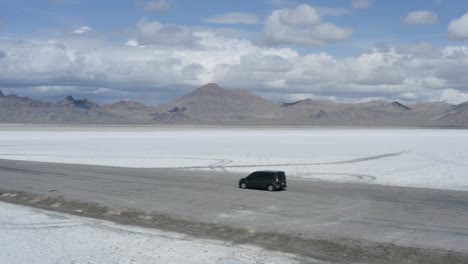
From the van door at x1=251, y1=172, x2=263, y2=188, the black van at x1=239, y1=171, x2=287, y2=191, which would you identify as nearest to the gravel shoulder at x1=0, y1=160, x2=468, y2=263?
the black van at x1=239, y1=171, x2=287, y2=191

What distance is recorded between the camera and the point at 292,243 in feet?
55.2

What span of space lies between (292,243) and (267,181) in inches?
468

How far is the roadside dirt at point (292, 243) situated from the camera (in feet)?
49.4

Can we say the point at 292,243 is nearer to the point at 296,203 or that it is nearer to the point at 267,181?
the point at 296,203

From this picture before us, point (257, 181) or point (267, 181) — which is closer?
point (267, 181)

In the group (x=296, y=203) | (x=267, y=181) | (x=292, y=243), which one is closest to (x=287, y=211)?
(x=296, y=203)

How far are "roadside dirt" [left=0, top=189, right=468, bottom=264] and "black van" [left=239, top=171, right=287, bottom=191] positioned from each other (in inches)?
322

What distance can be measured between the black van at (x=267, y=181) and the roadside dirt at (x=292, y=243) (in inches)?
322

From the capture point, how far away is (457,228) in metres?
18.6

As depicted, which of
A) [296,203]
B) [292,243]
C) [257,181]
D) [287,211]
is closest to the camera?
[292,243]

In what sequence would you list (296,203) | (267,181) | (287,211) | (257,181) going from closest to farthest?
1. (287,211)
2. (296,203)
3. (267,181)
4. (257,181)

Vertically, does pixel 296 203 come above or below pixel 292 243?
above

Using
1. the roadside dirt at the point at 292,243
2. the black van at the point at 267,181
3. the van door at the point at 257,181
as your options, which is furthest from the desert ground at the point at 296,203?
the van door at the point at 257,181

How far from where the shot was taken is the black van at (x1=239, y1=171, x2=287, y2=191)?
2833 cm
